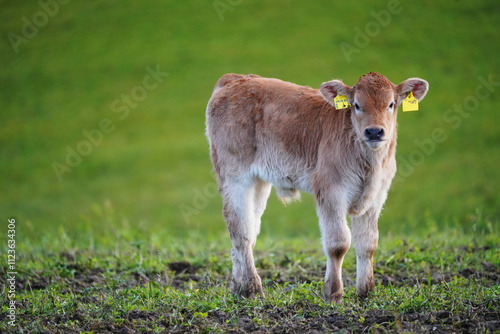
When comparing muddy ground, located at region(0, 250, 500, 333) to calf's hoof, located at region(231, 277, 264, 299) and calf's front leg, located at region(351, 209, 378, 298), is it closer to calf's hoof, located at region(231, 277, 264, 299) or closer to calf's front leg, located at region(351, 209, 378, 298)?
calf's hoof, located at region(231, 277, 264, 299)

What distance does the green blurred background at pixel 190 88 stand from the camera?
1991 centimetres

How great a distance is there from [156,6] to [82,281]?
75.1 ft

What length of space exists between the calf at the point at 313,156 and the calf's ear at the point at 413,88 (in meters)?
0.01

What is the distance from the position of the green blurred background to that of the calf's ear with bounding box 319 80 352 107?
1002cm

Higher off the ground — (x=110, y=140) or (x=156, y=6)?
(x=156, y=6)

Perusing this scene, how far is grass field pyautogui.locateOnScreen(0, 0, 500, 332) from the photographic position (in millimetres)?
7812

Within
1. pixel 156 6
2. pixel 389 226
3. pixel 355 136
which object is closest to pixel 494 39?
pixel 389 226

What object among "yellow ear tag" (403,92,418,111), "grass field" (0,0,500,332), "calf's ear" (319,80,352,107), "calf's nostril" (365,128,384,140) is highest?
"calf's ear" (319,80,352,107)

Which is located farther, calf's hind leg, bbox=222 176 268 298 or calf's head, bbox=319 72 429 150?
calf's hind leg, bbox=222 176 268 298

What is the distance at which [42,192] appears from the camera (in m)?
21.5

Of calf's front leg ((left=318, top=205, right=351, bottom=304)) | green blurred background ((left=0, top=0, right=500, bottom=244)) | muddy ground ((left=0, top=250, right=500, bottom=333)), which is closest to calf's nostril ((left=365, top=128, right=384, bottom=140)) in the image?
calf's front leg ((left=318, top=205, right=351, bottom=304))

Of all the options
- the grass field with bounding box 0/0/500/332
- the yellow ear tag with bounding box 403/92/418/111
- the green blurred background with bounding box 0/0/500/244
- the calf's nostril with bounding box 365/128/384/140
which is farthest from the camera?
the green blurred background with bounding box 0/0/500/244

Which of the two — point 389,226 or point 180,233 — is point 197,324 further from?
point 389,226

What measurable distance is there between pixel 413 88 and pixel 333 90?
3.06 ft
